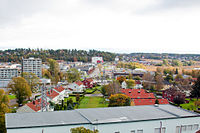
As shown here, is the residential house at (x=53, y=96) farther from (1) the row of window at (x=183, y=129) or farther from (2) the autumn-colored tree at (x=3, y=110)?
(1) the row of window at (x=183, y=129)

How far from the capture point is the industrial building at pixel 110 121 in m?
9.89

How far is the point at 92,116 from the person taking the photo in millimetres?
11297

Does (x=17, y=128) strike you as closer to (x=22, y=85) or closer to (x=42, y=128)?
(x=42, y=128)

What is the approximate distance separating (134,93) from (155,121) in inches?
577

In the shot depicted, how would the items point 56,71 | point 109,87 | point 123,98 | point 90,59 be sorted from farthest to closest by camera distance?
1. point 90,59
2. point 56,71
3. point 109,87
4. point 123,98

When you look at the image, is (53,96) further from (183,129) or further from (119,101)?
(183,129)

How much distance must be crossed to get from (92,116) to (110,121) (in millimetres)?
1157

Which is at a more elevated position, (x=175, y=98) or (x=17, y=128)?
(x=17, y=128)

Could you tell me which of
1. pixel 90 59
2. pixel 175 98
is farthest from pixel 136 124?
pixel 90 59

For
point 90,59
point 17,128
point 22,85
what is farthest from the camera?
point 90,59

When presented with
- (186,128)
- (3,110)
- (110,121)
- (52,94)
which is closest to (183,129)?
(186,128)

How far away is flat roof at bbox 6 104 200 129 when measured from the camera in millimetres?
10086

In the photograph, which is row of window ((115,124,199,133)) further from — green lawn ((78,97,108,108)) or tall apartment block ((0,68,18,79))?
tall apartment block ((0,68,18,79))

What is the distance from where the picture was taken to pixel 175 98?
24.1m
